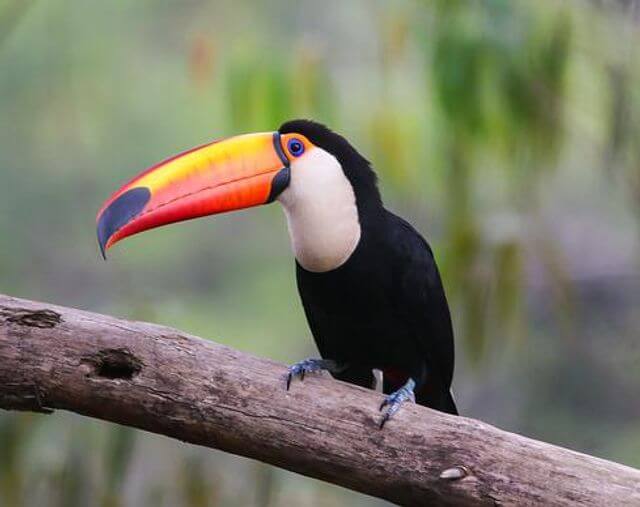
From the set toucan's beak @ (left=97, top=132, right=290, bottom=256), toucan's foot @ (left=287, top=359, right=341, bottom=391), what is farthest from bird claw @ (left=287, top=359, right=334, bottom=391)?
toucan's beak @ (left=97, top=132, right=290, bottom=256)

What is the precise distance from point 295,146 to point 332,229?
0.76 feet

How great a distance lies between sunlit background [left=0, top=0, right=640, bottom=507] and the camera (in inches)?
175

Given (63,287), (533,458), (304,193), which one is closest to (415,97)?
(63,287)

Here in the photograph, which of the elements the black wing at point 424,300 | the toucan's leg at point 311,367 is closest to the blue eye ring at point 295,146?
the black wing at point 424,300

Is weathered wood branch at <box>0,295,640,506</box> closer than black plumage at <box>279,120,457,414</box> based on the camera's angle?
Yes

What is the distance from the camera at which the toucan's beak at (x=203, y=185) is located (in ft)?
9.26

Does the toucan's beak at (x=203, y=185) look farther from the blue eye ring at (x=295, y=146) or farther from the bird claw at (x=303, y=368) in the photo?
the bird claw at (x=303, y=368)

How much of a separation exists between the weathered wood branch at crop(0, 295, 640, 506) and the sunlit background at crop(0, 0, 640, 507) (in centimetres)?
130

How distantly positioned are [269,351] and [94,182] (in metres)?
1.56

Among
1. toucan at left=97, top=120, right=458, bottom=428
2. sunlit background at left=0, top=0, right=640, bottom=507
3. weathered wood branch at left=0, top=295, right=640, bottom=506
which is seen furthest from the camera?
sunlit background at left=0, top=0, right=640, bottom=507

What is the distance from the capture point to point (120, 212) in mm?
2795

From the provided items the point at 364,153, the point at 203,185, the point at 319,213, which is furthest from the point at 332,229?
the point at 364,153

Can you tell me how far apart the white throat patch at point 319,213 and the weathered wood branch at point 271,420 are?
0.43 metres

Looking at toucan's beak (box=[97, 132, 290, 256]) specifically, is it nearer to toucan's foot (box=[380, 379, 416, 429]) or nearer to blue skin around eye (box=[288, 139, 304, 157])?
blue skin around eye (box=[288, 139, 304, 157])
